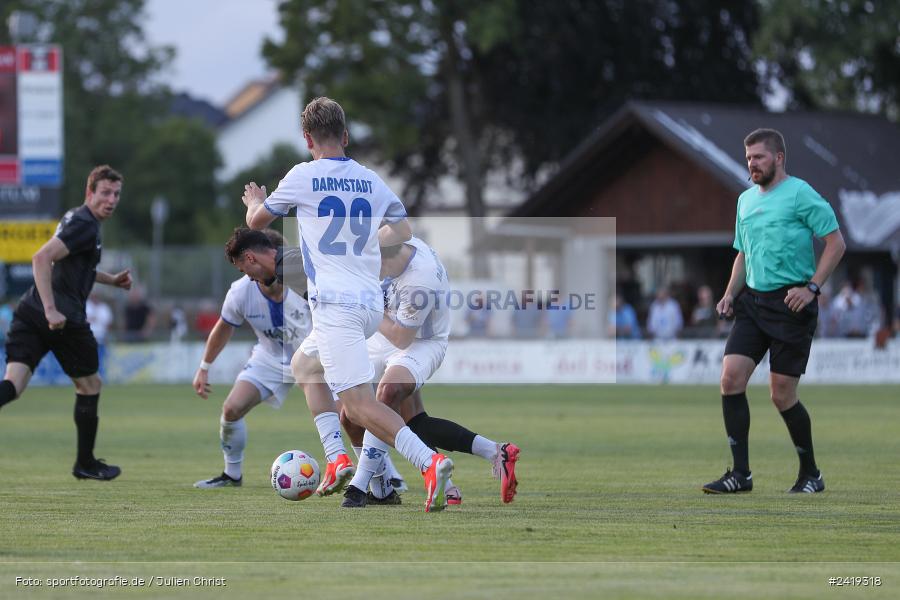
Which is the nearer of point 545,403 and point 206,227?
point 545,403

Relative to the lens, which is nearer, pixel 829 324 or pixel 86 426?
pixel 86 426

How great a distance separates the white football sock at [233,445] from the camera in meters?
11.0

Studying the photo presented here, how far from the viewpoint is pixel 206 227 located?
70562 mm

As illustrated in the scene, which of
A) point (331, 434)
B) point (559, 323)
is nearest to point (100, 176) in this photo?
point (331, 434)

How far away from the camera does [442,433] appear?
9547mm

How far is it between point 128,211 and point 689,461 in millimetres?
64645

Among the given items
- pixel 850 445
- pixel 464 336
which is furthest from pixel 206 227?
pixel 850 445

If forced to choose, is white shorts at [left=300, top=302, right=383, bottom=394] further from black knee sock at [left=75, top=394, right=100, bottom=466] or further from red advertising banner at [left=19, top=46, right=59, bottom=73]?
red advertising banner at [left=19, top=46, right=59, bottom=73]

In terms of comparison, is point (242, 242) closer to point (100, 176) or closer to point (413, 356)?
point (413, 356)

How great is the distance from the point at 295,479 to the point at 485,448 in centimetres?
120

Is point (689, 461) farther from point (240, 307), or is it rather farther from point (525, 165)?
point (525, 165)

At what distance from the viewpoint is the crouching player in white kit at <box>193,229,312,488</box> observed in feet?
35.4

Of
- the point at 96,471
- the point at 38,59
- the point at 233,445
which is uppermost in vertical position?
the point at 38,59

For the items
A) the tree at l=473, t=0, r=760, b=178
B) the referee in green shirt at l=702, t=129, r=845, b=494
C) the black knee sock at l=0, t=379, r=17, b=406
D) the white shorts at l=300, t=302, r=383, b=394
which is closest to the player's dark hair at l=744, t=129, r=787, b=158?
the referee in green shirt at l=702, t=129, r=845, b=494
